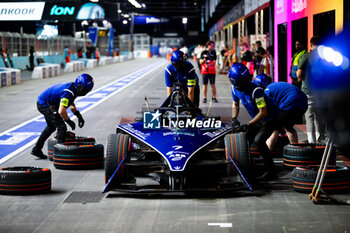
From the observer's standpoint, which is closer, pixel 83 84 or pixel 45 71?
pixel 83 84

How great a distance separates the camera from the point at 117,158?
7.84 m

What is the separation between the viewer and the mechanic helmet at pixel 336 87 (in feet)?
10.5

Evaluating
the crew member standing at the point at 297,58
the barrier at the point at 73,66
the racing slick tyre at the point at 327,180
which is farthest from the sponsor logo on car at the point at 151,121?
the barrier at the point at 73,66

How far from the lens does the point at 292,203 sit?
23.5ft

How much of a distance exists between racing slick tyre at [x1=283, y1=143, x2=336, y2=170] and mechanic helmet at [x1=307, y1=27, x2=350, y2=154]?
5.23 metres

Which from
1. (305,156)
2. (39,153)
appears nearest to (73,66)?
(39,153)

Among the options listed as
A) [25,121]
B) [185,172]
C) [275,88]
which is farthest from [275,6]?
[185,172]

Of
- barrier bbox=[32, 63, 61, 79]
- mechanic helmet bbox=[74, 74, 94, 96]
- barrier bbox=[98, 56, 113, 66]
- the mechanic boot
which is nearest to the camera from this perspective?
mechanic helmet bbox=[74, 74, 94, 96]

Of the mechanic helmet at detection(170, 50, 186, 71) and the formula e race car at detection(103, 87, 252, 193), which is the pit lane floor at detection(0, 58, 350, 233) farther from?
the mechanic helmet at detection(170, 50, 186, 71)

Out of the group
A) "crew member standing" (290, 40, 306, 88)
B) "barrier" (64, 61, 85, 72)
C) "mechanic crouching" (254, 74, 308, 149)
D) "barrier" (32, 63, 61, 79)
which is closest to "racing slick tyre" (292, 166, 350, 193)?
"mechanic crouching" (254, 74, 308, 149)

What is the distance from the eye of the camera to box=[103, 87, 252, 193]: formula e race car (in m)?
7.54

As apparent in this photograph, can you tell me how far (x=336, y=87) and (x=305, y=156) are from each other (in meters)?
5.77

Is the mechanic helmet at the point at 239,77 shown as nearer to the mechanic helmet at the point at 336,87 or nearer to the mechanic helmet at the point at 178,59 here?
the mechanic helmet at the point at 178,59

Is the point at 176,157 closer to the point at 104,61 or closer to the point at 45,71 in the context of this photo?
the point at 45,71
